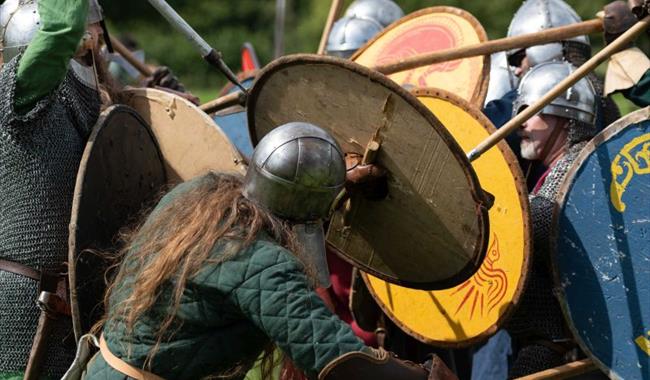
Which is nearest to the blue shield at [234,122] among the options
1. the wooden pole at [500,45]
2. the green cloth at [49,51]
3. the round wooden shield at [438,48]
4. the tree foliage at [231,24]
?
the round wooden shield at [438,48]

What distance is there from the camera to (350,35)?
293 inches

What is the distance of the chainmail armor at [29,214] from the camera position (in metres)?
3.99

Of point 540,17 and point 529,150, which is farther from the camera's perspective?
point 540,17

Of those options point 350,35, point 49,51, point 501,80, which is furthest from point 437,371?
point 350,35

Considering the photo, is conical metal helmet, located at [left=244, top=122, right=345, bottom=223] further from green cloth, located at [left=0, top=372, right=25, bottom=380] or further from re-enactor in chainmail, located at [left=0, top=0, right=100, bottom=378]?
green cloth, located at [left=0, top=372, right=25, bottom=380]

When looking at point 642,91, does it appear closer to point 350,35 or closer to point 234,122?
point 234,122

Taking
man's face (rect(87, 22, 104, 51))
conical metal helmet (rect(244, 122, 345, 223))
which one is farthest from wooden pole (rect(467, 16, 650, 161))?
man's face (rect(87, 22, 104, 51))

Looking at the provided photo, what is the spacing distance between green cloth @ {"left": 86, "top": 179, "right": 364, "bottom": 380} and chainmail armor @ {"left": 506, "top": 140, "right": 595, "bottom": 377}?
1405mm

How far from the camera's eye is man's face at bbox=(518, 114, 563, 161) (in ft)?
16.6

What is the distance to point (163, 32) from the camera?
883 inches

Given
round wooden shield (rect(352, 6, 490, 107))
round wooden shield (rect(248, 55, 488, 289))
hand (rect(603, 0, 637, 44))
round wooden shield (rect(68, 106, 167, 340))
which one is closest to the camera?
round wooden shield (rect(68, 106, 167, 340))

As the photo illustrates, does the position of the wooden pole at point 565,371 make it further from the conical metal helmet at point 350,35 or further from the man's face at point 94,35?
the conical metal helmet at point 350,35

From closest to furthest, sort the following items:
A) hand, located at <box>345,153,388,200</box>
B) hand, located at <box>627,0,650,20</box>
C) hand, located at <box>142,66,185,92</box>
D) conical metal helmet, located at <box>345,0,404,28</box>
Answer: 1. hand, located at <box>345,153,388,200</box>
2. hand, located at <box>627,0,650,20</box>
3. hand, located at <box>142,66,185,92</box>
4. conical metal helmet, located at <box>345,0,404,28</box>

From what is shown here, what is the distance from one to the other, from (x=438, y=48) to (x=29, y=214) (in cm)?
245
